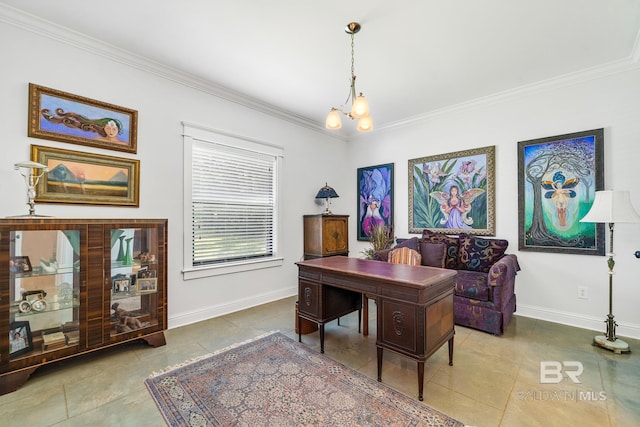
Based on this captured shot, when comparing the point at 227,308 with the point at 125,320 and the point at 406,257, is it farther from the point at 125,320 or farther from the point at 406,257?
the point at 406,257

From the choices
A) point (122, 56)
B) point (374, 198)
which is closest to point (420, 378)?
point (374, 198)

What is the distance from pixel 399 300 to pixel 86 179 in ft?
9.72

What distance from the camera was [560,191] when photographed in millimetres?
3195

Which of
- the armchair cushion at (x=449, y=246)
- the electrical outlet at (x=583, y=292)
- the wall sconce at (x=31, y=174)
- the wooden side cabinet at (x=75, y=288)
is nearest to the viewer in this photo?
the wooden side cabinet at (x=75, y=288)

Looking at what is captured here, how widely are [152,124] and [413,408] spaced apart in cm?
351

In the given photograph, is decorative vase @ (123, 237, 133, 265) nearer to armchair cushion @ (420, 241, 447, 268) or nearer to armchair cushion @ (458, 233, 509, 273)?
armchair cushion @ (420, 241, 447, 268)

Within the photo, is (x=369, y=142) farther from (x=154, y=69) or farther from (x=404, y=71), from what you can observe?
(x=154, y=69)

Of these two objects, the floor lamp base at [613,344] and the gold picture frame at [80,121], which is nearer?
the gold picture frame at [80,121]

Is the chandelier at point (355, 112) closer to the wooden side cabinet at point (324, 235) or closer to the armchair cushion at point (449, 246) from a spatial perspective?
the wooden side cabinet at point (324, 235)

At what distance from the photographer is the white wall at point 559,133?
2848 millimetres

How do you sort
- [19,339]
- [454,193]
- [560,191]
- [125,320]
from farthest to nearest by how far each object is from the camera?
[454,193], [560,191], [125,320], [19,339]

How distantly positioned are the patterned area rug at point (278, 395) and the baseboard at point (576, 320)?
2.52m

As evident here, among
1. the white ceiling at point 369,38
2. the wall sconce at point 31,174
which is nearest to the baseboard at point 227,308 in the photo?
the wall sconce at point 31,174

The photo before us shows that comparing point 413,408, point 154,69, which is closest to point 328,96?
point 154,69
